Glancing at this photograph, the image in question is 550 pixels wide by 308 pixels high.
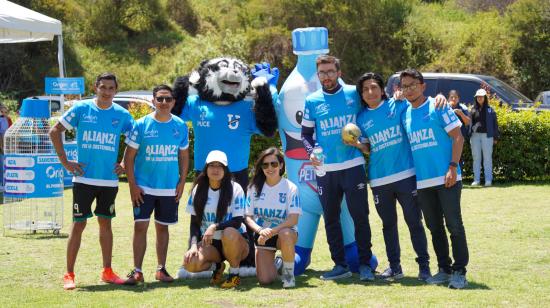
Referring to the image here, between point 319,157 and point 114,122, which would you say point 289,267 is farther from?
point 114,122

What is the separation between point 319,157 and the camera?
6.66 metres

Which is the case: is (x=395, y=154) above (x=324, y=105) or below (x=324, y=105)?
below

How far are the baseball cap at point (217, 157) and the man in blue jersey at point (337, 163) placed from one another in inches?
28.3

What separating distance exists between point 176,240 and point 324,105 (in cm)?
311

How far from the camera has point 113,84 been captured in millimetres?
6707

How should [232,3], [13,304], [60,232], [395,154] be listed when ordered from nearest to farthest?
1. [13,304]
2. [395,154]
3. [60,232]
4. [232,3]

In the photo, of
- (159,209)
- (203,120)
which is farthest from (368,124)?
(159,209)

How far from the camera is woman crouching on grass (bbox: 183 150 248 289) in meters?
6.65

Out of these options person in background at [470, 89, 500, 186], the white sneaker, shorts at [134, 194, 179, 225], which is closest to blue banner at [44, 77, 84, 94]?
person in background at [470, 89, 500, 186]

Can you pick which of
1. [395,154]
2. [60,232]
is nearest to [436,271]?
[395,154]

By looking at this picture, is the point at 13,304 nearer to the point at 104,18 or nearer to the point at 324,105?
the point at 324,105

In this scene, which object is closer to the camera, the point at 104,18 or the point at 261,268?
the point at 261,268

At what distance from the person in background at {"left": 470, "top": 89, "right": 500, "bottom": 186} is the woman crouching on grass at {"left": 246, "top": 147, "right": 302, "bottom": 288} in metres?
7.85

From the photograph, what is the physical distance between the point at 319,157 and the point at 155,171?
4.55 ft
